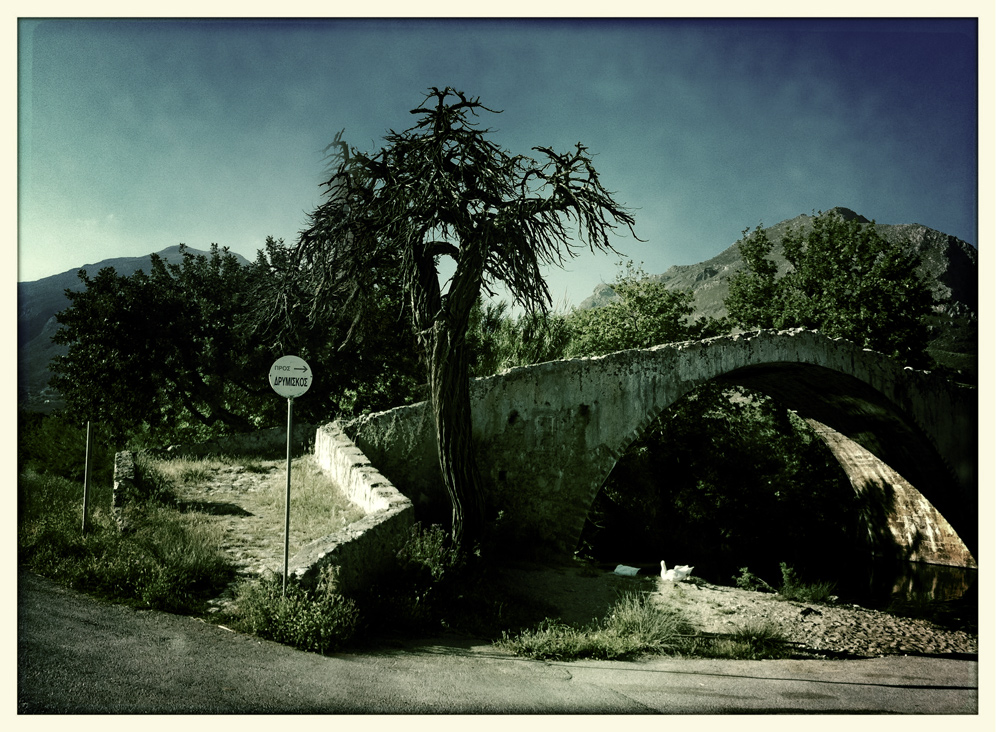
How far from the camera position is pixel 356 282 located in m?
7.18

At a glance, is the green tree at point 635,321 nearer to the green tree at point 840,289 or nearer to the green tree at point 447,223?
the green tree at point 840,289

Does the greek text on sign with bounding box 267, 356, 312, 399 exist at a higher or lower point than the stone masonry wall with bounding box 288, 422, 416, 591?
higher

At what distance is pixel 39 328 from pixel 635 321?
15593 mm

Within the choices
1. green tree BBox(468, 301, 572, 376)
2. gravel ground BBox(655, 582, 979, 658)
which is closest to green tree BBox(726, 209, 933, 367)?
green tree BBox(468, 301, 572, 376)

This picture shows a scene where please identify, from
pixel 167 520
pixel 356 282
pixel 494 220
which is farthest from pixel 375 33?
pixel 167 520

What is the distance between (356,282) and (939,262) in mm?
6944

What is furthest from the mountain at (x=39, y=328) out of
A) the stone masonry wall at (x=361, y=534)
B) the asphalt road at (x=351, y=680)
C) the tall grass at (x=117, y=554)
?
the stone masonry wall at (x=361, y=534)

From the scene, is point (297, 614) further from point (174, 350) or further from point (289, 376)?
point (174, 350)

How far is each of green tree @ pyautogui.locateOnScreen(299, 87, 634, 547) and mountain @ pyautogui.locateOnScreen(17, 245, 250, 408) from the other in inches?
86.5

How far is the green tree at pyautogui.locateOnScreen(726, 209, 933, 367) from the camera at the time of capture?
1595 centimetres

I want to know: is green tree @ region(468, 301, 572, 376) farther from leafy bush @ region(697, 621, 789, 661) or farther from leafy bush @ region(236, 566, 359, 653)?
leafy bush @ region(236, 566, 359, 653)

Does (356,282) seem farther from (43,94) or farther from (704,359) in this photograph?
(704,359)

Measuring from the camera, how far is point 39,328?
559cm

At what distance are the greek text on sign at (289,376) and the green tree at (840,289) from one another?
12.8 m
